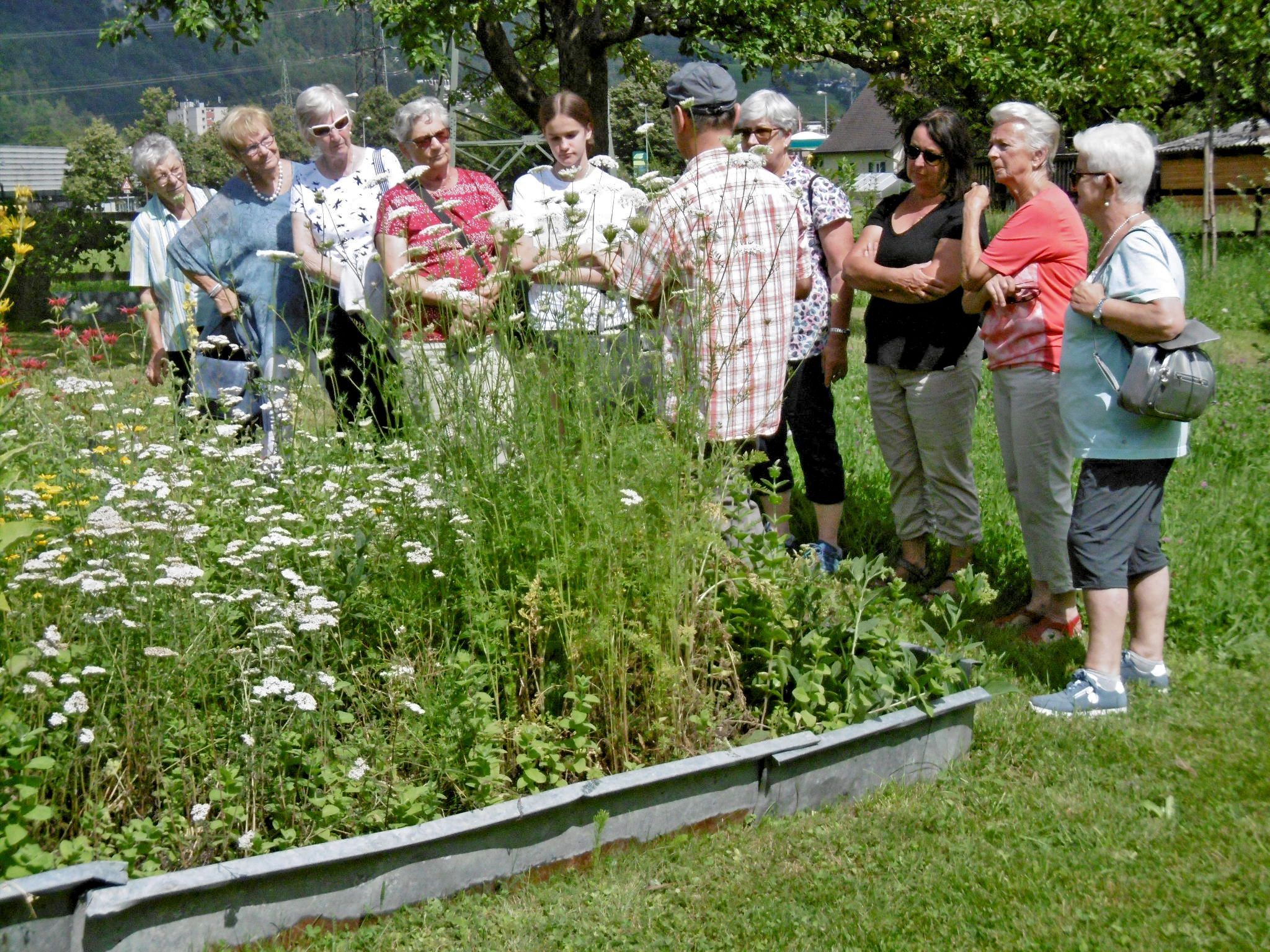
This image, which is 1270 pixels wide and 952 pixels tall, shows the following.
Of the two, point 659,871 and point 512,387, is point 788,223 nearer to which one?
point 512,387

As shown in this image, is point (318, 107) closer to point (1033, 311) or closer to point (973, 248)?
point (973, 248)

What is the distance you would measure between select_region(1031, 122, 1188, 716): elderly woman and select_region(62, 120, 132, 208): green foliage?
5657 cm

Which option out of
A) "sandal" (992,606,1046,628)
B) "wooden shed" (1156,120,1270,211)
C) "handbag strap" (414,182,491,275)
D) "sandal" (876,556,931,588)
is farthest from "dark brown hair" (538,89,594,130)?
"wooden shed" (1156,120,1270,211)

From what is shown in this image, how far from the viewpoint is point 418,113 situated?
5023 millimetres

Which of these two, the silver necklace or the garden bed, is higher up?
the silver necklace

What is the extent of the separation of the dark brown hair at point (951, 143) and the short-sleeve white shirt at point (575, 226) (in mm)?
1314

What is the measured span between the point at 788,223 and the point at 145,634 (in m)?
2.52

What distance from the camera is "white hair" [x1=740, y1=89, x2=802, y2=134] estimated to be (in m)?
5.15

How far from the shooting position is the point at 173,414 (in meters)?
4.30

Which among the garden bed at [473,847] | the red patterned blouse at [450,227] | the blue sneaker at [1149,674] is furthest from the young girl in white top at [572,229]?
the blue sneaker at [1149,674]

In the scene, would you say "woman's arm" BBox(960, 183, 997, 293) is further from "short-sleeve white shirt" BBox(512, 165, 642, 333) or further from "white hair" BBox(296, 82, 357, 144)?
"white hair" BBox(296, 82, 357, 144)

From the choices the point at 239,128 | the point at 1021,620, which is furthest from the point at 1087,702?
the point at 239,128

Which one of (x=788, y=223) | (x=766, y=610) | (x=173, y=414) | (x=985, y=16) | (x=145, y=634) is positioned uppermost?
(x=985, y=16)

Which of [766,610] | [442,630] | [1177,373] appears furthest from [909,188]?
[442,630]
